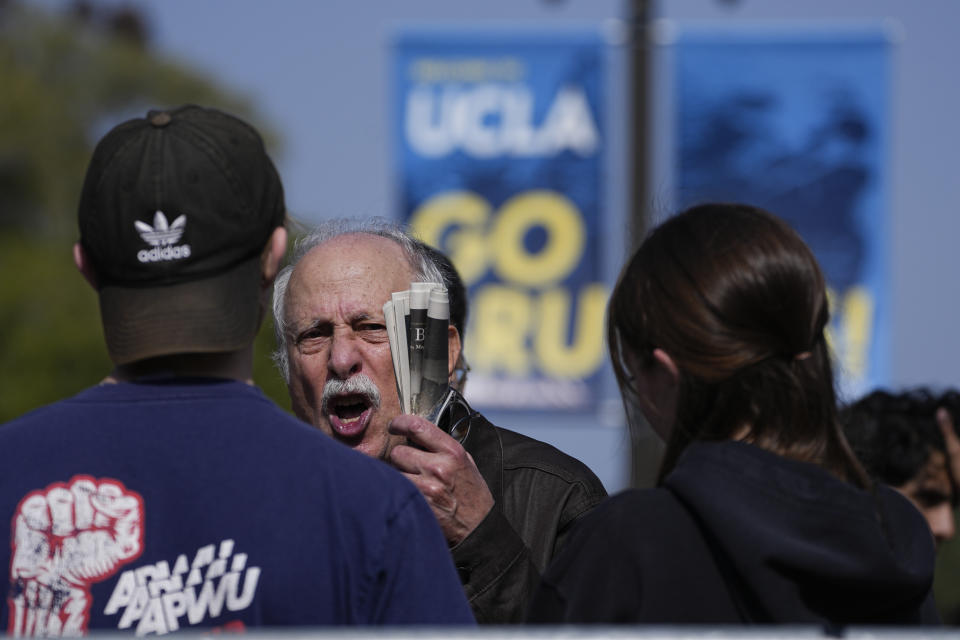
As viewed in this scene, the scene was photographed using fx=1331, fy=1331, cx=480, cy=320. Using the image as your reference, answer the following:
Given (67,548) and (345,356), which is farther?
(345,356)

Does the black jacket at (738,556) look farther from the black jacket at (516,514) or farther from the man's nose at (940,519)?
the man's nose at (940,519)

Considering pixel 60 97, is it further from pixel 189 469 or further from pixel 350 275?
pixel 189 469

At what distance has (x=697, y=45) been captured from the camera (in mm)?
9844

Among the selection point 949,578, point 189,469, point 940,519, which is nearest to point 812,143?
point 949,578

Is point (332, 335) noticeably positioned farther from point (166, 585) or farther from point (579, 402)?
point (579, 402)

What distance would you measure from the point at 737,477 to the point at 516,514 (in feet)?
3.57

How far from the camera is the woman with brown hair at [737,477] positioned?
202cm

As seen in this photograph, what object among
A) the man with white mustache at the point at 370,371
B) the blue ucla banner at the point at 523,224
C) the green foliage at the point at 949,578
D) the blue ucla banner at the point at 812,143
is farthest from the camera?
the green foliage at the point at 949,578

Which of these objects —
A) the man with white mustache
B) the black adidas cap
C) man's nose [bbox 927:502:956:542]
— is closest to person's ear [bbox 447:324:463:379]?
the man with white mustache

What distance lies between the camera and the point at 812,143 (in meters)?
11.2

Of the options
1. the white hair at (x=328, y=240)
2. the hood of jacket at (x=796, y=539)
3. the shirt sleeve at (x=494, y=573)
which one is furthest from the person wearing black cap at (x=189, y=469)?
the white hair at (x=328, y=240)

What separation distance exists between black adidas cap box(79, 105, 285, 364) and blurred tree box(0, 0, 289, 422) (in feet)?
76.5

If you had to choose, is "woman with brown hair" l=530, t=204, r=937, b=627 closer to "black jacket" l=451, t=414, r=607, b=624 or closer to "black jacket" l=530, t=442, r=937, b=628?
"black jacket" l=530, t=442, r=937, b=628

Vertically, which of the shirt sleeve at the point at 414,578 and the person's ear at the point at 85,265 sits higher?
the person's ear at the point at 85,265
